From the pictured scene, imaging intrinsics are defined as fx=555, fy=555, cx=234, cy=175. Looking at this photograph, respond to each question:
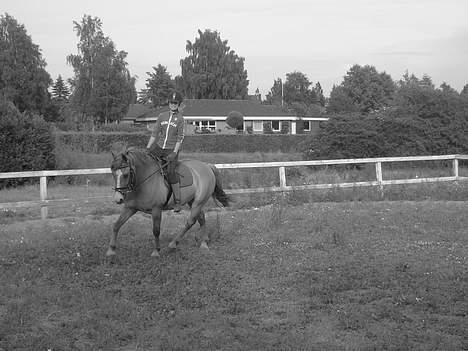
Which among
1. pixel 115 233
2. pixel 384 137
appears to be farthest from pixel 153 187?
pixel 384 137

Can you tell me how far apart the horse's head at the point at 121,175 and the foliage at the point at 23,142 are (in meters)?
12.3

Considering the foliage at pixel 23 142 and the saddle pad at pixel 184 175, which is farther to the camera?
the foliage at pixel 23 142

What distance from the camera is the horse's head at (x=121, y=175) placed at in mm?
8227

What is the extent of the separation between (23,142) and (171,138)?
12.1 meters

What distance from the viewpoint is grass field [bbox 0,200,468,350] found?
5434 millimetres

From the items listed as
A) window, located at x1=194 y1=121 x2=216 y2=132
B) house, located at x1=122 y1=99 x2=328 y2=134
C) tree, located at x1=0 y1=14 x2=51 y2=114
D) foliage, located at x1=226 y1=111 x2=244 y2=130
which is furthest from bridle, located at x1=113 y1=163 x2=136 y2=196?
window, located at x1=194 y1=121 x2=216 y2=132

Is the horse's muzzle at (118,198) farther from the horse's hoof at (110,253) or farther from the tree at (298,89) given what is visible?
the tree at (298,89)

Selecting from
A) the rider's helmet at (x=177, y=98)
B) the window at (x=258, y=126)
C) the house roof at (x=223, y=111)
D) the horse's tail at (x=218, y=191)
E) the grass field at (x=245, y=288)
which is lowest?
the grass field at (x=245, y=288)

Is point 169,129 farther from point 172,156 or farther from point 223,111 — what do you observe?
point 223,111

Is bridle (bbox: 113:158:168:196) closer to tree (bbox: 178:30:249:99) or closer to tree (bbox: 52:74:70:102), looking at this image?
tree (bbox: 178:30:249:99)

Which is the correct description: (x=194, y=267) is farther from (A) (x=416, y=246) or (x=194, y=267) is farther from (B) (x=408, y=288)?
(A) (x=416, y=246)

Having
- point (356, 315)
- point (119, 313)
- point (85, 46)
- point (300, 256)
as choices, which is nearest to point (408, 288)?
point (356, 315)

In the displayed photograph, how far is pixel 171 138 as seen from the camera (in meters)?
9.58

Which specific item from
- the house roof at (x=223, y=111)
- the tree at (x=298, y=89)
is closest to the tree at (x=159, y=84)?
the house roof at (x=223, y=111)
